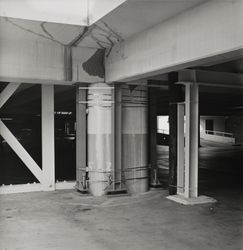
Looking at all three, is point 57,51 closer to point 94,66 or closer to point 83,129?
point 94,66

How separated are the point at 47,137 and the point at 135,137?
265 cm

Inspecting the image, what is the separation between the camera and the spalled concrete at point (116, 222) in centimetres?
585

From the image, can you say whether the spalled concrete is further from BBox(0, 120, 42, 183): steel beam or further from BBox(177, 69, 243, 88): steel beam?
BBox(177, 69, 243, 88): steel beam

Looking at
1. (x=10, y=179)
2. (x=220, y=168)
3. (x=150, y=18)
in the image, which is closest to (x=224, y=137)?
(x=220, y=168)

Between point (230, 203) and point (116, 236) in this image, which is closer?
point (116, 236)

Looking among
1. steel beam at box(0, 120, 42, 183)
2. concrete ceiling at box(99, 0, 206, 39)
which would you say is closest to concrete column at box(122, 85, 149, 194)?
steel beam at box(0, 120, 42, 183)

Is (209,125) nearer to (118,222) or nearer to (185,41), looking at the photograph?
(118,222)

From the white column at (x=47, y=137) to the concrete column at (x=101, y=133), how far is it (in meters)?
1.48

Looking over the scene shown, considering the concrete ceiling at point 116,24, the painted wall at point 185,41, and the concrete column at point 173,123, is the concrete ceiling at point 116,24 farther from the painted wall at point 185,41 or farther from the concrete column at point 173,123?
the concrete column at point 173,123

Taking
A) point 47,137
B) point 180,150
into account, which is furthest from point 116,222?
point 47,137

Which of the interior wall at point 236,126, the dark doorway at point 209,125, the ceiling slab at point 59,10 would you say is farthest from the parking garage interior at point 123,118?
the dark doorway at point 209,125

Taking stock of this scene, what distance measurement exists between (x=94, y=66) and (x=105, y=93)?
789mm

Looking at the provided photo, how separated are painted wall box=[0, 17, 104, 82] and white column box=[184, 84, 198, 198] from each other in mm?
2513

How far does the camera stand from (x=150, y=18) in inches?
266
